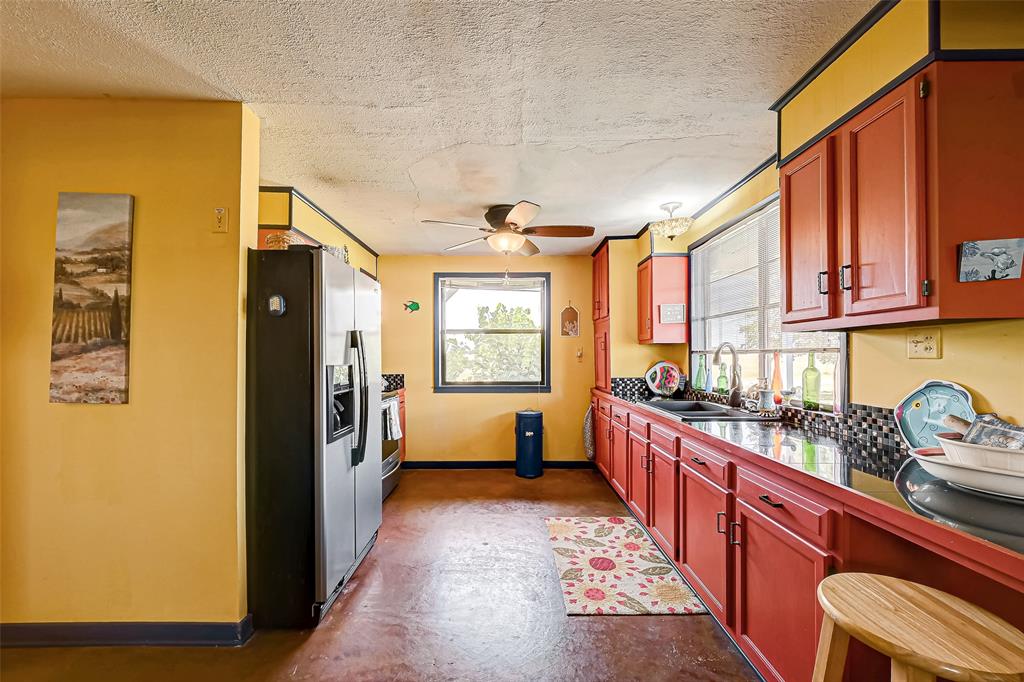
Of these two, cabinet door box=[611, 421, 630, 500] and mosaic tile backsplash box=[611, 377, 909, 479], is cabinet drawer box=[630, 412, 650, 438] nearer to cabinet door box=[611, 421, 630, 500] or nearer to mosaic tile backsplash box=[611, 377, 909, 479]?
cabinet door box=[611, 421, 630, 500]

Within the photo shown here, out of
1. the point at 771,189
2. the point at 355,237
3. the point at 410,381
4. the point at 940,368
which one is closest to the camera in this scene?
the point at 940,368

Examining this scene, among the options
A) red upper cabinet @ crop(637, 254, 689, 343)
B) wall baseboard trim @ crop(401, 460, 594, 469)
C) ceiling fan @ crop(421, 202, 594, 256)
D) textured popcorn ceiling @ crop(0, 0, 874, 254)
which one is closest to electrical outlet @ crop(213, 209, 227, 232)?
textured popcorn ceiling @ crop(0, 0, 874, 254)

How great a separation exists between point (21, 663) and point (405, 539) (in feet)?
6.11

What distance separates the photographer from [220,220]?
2.16m

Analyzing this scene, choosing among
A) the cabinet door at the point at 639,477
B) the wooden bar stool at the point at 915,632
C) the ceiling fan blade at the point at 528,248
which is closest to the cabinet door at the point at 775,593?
the wooden bar stool at the point at 915,632

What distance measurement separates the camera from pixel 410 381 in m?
5.36

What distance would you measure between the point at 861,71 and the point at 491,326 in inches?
164

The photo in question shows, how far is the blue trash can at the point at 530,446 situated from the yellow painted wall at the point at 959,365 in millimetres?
3164

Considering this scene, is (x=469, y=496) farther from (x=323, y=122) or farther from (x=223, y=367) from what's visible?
(x=323, y=122)

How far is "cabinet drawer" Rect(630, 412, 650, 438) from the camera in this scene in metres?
3.21

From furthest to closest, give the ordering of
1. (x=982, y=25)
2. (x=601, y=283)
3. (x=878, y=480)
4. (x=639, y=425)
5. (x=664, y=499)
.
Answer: (x=601, y=283), (x=639, y=425), (x=664, y=499), (x=878, y=480), (x=982, y=25)

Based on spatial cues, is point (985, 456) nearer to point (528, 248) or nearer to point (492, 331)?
point (528, 248)

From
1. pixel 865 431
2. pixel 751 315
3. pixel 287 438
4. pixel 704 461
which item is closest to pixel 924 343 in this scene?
pixel 865 431

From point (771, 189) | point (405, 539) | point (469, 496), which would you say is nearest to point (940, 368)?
point (771, 189)
